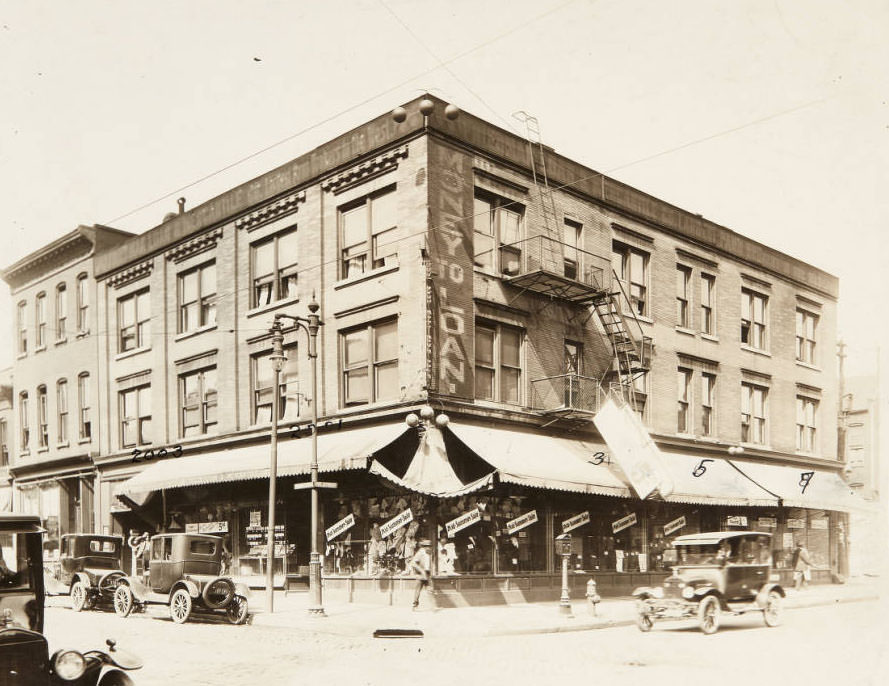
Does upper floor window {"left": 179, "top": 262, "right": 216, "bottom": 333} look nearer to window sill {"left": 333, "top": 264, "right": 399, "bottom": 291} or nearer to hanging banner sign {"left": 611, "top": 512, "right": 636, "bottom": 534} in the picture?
window sill {"left": 333, "top": 264, "right": 399, "bottom": 291}

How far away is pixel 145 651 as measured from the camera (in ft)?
45.3

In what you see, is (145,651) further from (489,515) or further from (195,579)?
(489,515)

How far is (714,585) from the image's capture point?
53.7 feet

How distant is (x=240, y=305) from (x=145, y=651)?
14697 millimetres

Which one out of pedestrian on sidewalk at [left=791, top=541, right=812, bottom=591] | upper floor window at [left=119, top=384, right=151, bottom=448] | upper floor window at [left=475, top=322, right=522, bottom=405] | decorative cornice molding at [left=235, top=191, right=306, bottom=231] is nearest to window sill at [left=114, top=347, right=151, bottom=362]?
upper floor window at [left=119, top=384, right=151, bottom=448]

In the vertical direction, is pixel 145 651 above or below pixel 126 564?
above

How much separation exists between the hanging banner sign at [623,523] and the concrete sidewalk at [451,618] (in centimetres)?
293

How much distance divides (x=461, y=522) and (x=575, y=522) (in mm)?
4493

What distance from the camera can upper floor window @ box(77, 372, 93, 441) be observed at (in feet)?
110

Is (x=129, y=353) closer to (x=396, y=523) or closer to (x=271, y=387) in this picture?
(x=271, y=387)

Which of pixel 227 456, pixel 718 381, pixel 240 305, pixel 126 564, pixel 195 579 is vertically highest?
pixel 240 305

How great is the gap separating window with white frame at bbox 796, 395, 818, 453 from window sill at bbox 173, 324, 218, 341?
21.4m

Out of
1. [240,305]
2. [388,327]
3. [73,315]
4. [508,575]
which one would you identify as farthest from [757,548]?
[73,315]

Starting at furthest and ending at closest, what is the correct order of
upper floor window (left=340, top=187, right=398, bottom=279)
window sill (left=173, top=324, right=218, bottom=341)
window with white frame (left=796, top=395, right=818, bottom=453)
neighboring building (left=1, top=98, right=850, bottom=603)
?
window with white frame (left=796, top=395, right=818, bottom=453)
window sill (left=173, top=324, right=218, bottom=341)
upper floor window (left=340, top=187, right=398, bottom=279)
neighboring building (left=1, top=98, right=850, bottom=603)
